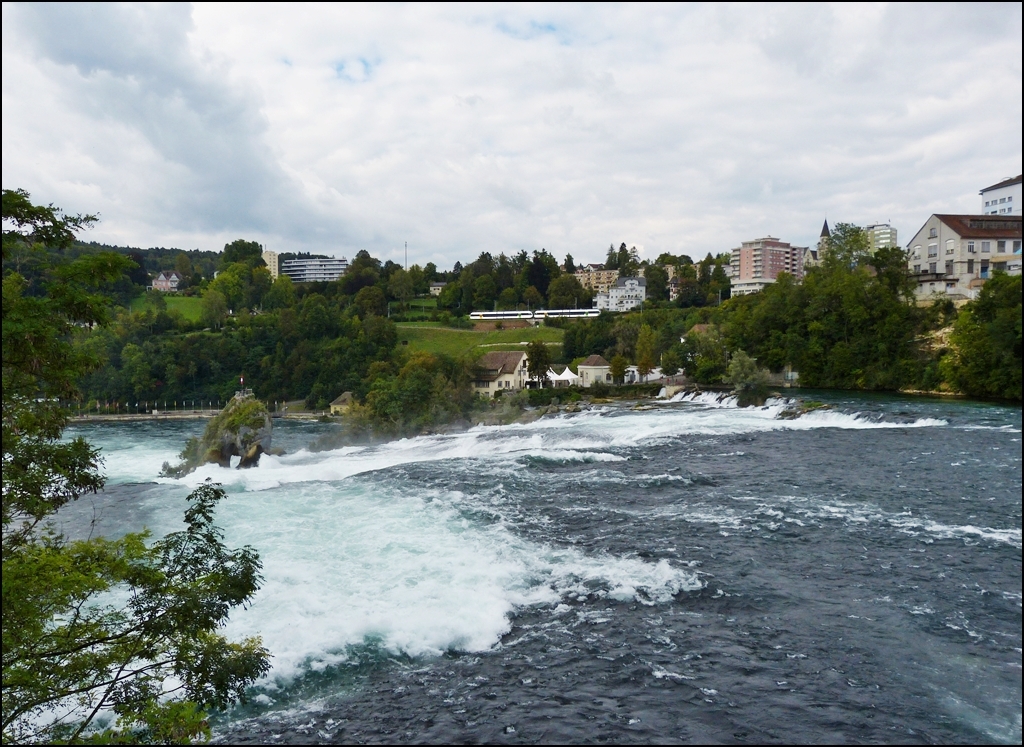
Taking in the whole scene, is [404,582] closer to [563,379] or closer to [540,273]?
[563,379]

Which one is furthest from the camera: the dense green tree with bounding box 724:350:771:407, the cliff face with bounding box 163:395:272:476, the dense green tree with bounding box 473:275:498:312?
the dense green tree with bounding box 473:275:498:312

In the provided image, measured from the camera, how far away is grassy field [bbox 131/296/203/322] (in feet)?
246

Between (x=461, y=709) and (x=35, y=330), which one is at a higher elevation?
(x=35, y=330)

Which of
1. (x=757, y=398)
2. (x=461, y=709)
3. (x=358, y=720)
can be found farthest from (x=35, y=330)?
(x=757, y=398)

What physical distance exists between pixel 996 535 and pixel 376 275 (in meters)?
86.5

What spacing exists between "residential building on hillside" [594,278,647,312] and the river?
236 feet

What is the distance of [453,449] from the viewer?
30500 mm

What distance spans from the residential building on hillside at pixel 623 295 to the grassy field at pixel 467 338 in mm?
19982

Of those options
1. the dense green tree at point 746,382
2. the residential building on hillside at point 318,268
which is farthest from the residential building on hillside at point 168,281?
the dense green tree at point 746,382

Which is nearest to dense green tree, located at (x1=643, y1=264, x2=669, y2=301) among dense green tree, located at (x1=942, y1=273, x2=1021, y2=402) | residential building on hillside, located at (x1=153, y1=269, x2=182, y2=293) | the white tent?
the white tent

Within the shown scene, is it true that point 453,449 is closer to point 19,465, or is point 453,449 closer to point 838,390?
point 19,465

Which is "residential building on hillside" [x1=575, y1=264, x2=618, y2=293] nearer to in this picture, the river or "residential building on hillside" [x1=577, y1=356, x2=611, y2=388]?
"residential building on hillside" [x1=577, y1=356, x2=611, y2=388]

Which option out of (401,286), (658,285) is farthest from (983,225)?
(401,286)

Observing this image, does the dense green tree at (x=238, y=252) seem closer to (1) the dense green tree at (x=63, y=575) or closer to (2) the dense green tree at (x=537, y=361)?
(2) the dense green tree at (x=537, y=361)
